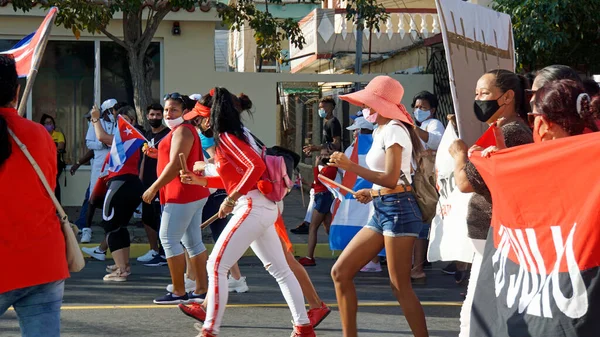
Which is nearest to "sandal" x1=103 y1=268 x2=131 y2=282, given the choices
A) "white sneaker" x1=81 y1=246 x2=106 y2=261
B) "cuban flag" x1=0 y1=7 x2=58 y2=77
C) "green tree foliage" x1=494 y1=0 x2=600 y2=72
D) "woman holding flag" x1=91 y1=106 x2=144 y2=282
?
"woman holding flag" x1=91 y1=106 x2=144 y2=282

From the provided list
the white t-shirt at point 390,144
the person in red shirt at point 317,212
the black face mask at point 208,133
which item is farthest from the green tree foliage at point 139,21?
the white t-shirt at point 390,144

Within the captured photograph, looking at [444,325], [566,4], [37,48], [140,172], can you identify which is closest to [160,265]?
[140,172]

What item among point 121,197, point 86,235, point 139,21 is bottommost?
point 86,235

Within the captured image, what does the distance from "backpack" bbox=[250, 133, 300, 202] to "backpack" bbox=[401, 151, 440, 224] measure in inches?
38.7

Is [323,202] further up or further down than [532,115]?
further down

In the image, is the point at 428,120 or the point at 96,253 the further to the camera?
the point at 96,253

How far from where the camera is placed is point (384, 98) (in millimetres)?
5930

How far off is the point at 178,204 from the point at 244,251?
166cm

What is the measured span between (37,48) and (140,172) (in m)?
4.69

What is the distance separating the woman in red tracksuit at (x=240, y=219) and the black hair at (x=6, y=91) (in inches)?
90.8

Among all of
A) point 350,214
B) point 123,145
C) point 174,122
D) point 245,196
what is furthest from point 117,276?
point 245,196

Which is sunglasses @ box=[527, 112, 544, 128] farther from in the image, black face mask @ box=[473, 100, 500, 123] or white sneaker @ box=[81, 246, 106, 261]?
white sneaker @ box=[81, 246, 106, 261]

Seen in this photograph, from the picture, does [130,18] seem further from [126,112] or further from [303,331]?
[303,331]

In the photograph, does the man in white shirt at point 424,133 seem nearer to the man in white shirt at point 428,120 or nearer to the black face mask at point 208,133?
the man in white shirt at point 428,120
